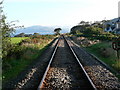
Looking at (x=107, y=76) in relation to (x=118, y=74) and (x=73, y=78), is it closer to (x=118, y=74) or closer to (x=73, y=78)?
(x=118, y=74)

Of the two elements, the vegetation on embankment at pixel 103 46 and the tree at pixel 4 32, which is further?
the vegetation on embankment at pixel 103 46

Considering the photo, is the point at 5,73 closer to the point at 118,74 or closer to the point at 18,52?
the point at 18,52

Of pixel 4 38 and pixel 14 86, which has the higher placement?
pixel 4 38

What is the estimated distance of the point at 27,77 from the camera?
968cm

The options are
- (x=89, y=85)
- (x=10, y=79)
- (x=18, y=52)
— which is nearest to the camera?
(x=89, y=85)

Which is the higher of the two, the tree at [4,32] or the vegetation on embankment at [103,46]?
the tree at [4,32]

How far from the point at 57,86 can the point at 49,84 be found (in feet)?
1.36

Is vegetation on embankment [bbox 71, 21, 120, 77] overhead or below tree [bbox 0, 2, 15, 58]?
below

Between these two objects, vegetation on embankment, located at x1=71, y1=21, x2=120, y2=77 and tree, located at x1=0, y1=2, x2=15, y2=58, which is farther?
vegetation on embankment, located at x1=71, y1=21, x2=120, y2=77

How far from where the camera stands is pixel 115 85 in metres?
8.05

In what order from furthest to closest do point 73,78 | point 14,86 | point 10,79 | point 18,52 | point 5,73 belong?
1. point 18,52
2. point 5,73
3. point 10,79
4. point 73,78
5. point 14,86

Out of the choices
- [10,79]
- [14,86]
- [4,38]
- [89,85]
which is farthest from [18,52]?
[89,85]

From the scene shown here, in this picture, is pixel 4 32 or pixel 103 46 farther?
pixel 103 46

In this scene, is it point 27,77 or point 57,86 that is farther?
point 27,77
